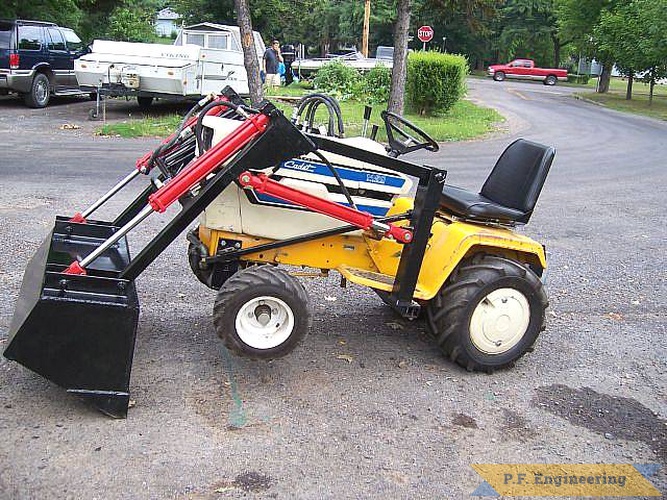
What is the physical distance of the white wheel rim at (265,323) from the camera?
417 cm

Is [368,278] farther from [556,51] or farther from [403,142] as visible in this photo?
[556,51]

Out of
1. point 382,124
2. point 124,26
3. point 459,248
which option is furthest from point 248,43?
point 124,26

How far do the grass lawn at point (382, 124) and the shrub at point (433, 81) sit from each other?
372mm

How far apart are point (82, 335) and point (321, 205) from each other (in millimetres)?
1476

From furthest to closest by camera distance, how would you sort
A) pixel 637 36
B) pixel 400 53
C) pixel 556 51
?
1. pixel 556 51
2. pixel 637 36
3. pixel 400 53

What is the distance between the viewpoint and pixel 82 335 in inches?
148

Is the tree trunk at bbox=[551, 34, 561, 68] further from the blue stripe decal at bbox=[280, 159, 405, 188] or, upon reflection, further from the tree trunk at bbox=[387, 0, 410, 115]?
the blue stripe decal at bbox=[280, 159, 405, 188]

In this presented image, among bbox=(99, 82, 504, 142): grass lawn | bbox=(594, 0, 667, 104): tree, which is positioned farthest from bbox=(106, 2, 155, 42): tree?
bbox=(594, 0, 667, 104): tree

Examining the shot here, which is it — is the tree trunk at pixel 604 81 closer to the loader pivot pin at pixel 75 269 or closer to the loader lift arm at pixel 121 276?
the loader lift arm at pixel 121 276

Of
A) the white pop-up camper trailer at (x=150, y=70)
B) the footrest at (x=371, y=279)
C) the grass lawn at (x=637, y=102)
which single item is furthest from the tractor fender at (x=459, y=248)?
the grass lawn at (x=637, y=102)

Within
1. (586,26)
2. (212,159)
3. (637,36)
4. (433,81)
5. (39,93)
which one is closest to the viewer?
(212,159)

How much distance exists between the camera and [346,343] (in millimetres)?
5109

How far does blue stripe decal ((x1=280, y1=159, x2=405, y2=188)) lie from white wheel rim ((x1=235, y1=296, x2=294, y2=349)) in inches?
32.7

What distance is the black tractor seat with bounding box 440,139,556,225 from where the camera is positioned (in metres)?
4.83
